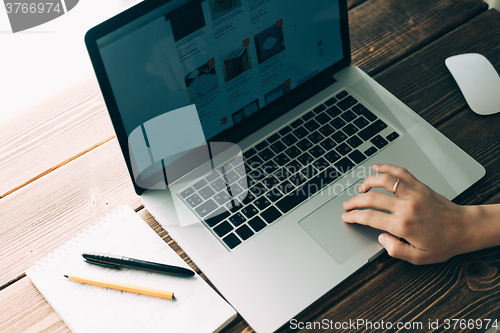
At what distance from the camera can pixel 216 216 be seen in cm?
76

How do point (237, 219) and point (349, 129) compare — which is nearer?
point (237, 219)

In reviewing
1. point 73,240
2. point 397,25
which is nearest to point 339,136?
point 397,25

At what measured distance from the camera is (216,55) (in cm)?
75

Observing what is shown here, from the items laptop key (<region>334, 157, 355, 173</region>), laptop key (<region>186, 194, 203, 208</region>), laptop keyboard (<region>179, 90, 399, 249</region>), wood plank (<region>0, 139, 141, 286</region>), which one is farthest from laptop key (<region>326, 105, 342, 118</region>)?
wood plank (<region>0, 139, 141, 286</region>)

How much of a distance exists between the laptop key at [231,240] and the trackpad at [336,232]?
11 centimetres

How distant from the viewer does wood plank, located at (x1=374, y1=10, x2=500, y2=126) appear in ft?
3.04

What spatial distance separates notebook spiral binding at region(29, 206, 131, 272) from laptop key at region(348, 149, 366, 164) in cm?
42

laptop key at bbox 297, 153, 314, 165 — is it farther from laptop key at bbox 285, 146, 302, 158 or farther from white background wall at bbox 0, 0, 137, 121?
white background wall at bbox 0, 0, 137, 121

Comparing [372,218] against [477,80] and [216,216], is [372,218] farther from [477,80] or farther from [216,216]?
[477,80]

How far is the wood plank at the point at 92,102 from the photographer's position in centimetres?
93

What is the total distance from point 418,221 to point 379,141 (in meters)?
0.20

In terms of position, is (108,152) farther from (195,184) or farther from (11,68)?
(11,68)

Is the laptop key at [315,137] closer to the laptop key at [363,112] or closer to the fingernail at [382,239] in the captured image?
the laptop key at [363,112]

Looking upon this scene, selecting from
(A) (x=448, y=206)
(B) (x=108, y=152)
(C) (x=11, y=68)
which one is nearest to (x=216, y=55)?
(B) (x=108, y=152)
